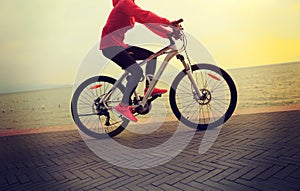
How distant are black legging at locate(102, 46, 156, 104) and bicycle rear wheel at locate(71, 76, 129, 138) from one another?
37 centimetres

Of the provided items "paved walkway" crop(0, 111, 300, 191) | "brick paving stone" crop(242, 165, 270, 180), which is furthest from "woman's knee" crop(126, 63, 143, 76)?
"brick paving stone" crop(242, 165, 270, 180)

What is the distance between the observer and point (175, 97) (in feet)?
14.5

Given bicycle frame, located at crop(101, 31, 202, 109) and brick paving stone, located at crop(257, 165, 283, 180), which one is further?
bicycle frame, located at crop(101, 31, 202, 109)

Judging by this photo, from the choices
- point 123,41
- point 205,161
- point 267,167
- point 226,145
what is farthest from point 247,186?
point 123,41

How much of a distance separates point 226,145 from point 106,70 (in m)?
2.26

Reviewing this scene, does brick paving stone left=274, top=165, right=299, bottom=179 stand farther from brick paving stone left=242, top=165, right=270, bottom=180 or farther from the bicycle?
the bicycle

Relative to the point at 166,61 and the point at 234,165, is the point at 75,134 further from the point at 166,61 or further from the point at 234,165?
the point at 234,165

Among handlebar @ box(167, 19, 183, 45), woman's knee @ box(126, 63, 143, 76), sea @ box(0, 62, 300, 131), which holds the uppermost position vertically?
handlebar @ box(167, 19, 183, 45)

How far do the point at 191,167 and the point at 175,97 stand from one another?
1.80m

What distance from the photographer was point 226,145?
3387 mm

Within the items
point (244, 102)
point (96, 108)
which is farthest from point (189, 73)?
point (244, 102)

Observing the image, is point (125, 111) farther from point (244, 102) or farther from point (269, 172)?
point (244, 102)

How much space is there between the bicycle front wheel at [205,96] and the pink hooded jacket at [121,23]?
891mm

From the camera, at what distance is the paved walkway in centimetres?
237
